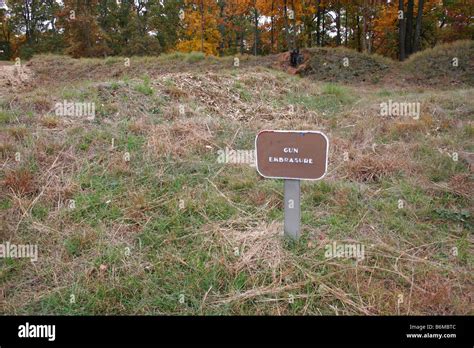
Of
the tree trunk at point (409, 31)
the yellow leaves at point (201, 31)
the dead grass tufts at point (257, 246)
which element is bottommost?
the dead grass tufts at point (257, 246)

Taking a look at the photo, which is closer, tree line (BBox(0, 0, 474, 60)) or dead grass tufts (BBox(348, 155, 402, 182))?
dead grass tufts (BBox(348, 155, 402, 182))

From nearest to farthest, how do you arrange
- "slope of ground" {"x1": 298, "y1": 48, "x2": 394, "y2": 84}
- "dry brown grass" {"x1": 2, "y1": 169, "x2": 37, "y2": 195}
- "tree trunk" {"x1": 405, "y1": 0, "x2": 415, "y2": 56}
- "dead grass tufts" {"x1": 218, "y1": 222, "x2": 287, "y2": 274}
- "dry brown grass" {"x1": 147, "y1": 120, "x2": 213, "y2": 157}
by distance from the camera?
"dead grass tufts" {"x1": 218, "y1": 222, "x2": 287, "y2": 274} < "dry brown grass" {"x1": 2, "y1": 169, "x2": 37, "y2": 195} < "dry brown grass" {"x1": 147, "y1": 120, "x2": 213, "y2": 157} < "slope of ground" {"x1": 298, "y1": 48, "x2": 394, "y2": 84} < "tree trunk" {"x1": 405, "y1": 0, "x2": 415, "y2": 56}

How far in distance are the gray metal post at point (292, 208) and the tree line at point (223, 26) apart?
17.7 metres

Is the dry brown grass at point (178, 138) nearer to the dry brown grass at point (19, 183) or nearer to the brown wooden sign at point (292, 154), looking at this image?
the dry brown grass at point (19, 183)

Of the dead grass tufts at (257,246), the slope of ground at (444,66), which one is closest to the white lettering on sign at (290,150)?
the dead grass tufts at (257,246)

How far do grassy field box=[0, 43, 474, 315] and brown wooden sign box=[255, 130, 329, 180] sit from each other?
28.7 inches

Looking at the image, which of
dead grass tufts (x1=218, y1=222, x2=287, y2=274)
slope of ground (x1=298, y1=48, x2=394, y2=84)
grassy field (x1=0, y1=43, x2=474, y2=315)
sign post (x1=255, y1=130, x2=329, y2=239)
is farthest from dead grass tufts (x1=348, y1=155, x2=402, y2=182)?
slope of ground (x1=298, y1=48, x2=394, y2=84)

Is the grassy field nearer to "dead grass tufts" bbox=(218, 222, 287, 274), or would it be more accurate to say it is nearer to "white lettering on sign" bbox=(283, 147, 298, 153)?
"dead grass tufts" bbox=(218, 222, 287, 274)

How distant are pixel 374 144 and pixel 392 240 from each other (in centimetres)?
266

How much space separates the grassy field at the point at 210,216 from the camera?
2.67 metres

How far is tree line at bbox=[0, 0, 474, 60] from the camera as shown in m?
19.9

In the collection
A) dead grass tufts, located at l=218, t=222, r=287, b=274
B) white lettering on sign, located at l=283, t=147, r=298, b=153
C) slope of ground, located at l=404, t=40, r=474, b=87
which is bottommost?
dead grass tufts, located at l=218, t=222, r=287, b=274

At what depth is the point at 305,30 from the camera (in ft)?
89.4

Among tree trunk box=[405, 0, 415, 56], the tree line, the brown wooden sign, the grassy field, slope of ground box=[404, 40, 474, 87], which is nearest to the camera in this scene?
the grassy field
